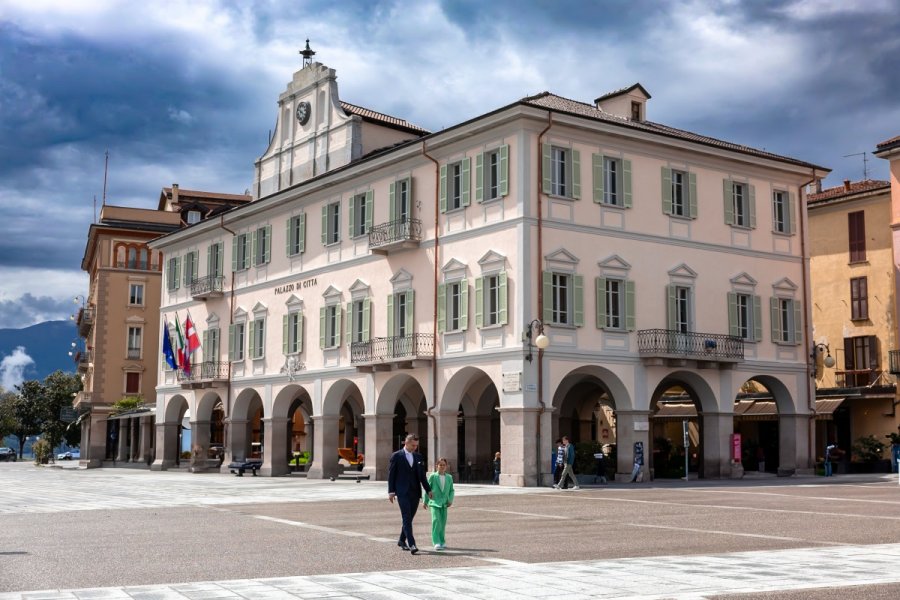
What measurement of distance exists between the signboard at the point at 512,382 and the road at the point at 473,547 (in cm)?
494

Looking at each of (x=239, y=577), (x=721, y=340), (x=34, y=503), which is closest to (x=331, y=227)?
(x=721, y=340)

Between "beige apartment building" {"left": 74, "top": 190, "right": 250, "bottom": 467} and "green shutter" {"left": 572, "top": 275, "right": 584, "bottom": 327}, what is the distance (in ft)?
141

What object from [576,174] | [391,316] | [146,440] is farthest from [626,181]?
[146,440]

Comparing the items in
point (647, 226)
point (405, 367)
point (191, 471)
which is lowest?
point (191, 471)

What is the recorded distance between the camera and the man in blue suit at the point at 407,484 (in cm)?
1560

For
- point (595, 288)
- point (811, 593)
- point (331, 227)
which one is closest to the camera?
point (811, 593)

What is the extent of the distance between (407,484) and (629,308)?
22.0m

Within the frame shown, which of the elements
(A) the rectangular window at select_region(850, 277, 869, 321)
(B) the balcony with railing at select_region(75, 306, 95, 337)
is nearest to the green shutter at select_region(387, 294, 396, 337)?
(A) the rectangular window at select_region(850, 277, 869, 321)

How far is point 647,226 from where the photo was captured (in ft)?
124

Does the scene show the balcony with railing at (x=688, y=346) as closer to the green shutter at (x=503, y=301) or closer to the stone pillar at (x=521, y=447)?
the green shutter at (x=503, y=301)

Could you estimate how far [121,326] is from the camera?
76.0m

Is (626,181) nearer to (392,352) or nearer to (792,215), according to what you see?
(792,215)

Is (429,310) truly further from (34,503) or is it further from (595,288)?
(34,503)

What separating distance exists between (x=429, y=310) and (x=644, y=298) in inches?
287
